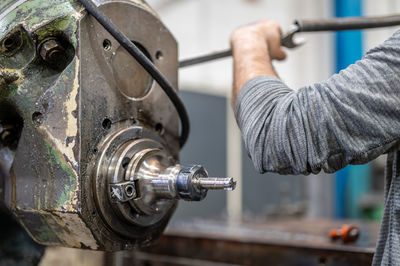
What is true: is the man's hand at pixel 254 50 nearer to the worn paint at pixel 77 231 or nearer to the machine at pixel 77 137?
the machine at pixel 77 137

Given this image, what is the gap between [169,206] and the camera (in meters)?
0.71

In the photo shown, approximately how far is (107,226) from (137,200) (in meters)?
0.05

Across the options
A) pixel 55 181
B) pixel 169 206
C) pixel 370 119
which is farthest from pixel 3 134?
pixel 370 119

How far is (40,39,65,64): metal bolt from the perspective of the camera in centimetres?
62

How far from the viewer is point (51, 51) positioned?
2.04 ft

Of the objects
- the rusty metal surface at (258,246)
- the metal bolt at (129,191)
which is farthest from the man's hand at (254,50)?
the rusty metal surface at (258,246)

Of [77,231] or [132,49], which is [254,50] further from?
[77,231]

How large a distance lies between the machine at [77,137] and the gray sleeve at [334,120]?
9 cm

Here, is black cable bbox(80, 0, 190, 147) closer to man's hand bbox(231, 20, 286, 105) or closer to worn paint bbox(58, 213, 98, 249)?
man's hand bbox(231, 20, 286, 105)

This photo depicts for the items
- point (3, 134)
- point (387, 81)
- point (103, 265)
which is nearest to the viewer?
point (387, 81)

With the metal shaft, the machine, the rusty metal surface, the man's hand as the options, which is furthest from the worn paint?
the rusty metal surface

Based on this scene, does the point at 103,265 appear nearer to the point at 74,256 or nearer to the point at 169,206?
the point at 74,256

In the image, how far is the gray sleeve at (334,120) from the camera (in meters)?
0.56

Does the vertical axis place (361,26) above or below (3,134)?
above
